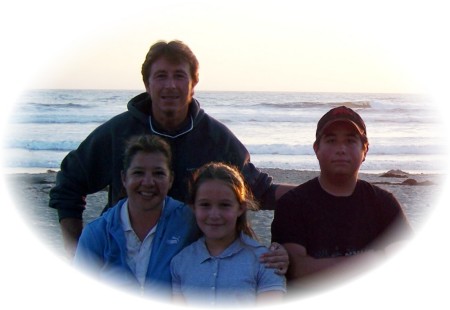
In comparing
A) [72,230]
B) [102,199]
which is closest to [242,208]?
[72,230]

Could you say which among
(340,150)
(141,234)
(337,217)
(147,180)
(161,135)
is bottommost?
(141,234)

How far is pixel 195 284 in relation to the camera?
12.1ft

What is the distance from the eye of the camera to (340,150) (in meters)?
3.84

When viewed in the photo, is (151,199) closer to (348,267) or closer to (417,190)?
(348,267)

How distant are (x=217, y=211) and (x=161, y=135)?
31.8 inches

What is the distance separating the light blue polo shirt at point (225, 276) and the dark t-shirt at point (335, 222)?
9.2 inches

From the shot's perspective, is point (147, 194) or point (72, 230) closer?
point (147, 194)

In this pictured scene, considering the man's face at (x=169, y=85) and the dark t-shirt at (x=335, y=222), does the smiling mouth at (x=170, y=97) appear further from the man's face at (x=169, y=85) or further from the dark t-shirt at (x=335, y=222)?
the dark t-shirt at (x=335, y=222)

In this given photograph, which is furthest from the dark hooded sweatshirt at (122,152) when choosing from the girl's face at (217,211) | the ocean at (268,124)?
the ocean at (268,124)

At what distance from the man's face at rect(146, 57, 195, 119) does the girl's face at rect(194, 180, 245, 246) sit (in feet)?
2.35

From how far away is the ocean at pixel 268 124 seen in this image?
1653 centimetres

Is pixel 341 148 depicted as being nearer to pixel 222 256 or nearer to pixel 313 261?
pixel 313 261

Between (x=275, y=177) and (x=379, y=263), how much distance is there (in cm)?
968

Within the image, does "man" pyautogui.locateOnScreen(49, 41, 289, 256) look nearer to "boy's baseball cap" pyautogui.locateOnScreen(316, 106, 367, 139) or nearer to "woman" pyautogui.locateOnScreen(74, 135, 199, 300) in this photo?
"woman" pyautogui.locateOnScreen(74, 135, 199, 300)
